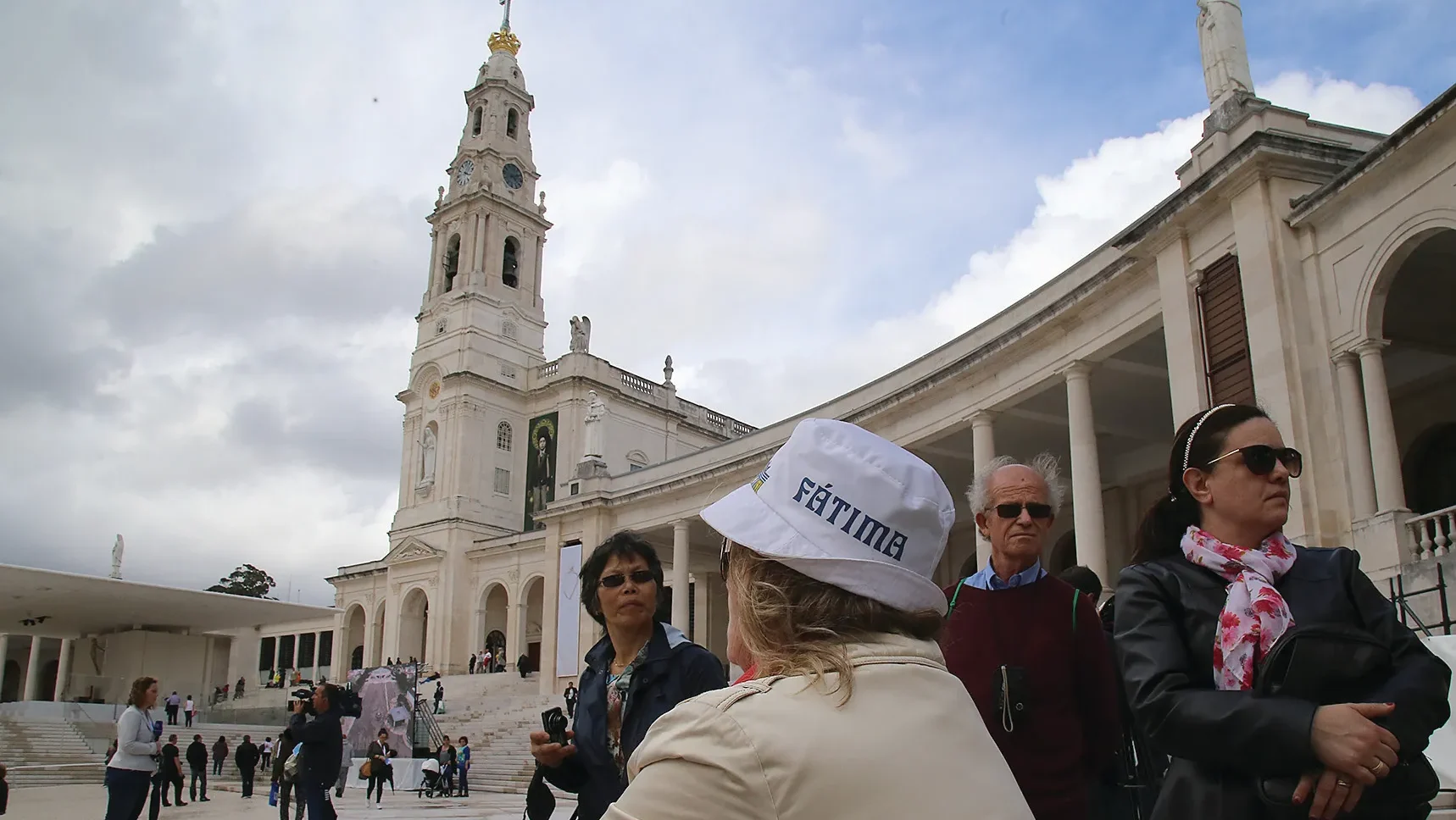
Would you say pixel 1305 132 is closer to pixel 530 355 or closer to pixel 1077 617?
pixel 1077 617

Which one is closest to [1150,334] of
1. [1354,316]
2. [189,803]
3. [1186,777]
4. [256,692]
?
[1354,316]

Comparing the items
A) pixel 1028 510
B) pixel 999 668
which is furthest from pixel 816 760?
pixel 1028 510

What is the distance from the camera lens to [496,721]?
3045 centimetres

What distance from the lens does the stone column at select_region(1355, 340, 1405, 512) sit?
11719mm

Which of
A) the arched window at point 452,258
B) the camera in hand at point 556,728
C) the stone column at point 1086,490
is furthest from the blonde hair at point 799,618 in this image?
the arched window at point 452,258

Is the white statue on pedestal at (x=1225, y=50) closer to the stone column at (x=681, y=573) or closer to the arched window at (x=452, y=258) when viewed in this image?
the stone column at (x=681, y=573)

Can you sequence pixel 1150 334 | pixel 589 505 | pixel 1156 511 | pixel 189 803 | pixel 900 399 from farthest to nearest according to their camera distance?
pixel 589 505 → pixel 900 399 → pixel 189 803 → pixel 1150 334 → pixel 1156 511

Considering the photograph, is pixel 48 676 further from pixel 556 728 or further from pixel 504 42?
pixel 556 728

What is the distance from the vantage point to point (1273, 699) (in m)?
2.34

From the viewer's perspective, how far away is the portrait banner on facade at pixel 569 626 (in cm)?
3142

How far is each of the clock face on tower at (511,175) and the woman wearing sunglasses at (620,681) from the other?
165 ft

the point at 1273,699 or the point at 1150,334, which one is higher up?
the point at 1150,334

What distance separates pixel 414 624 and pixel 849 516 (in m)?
49.3

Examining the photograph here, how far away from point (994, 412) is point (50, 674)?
5863 centimetres
